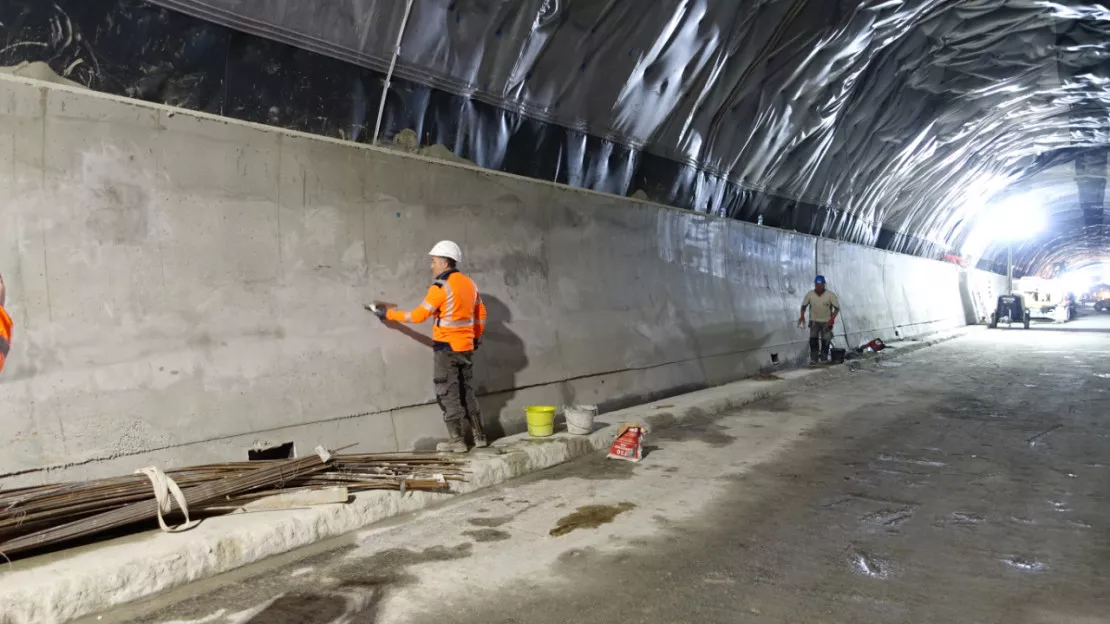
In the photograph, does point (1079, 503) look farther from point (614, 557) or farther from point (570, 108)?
point (570, 108)

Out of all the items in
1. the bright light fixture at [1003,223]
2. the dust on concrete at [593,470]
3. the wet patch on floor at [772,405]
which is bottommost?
the wet patch on floor at [772,405]

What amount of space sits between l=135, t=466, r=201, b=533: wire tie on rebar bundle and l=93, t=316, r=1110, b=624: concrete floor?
0.51 m

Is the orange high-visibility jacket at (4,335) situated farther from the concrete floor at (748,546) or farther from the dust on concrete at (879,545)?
the dust on concrete at (879,545)

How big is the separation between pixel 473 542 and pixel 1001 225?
33.1 m

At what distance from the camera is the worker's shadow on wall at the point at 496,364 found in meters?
6.82

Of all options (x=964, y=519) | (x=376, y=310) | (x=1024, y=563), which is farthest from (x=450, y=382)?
(x=1024, y=563)

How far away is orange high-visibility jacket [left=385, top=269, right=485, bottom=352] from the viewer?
5777 millimetres

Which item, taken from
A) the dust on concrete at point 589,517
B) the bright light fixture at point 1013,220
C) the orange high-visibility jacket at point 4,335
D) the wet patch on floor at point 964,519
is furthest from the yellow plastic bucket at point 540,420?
the bright light fixture at point 1013,220

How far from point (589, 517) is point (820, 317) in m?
9.94

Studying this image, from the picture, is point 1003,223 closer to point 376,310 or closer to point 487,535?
point 376,310

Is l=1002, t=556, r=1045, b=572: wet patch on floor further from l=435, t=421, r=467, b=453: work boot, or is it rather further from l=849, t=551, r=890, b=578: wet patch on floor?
l=435, t=421, r=467, b=453: work boot

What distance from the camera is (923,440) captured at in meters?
7.31

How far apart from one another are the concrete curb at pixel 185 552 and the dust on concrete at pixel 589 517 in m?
1.04

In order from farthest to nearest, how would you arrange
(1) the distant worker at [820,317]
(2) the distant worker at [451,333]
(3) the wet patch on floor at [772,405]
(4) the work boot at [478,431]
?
1. (1) the distant worker at [820,317]
2. (3) the wet patch on floor at [772,405]
3. (4) the work boot at [478,431]
4. (2) the distant worker at [451,333]
